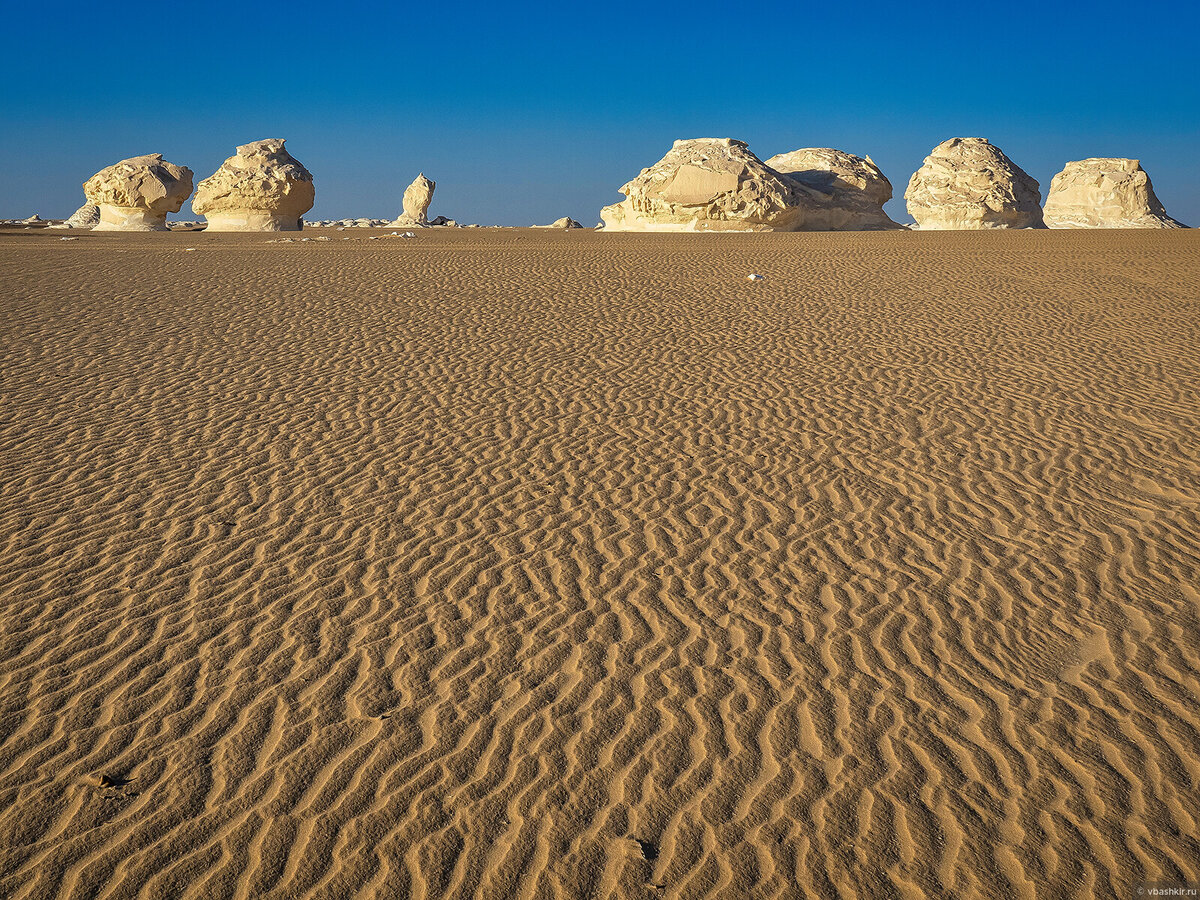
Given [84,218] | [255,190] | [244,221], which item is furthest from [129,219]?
[84,218]

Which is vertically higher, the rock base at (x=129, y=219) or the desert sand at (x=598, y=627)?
the rock base at (x=129, y=219)

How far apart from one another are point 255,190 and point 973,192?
32.4 metres

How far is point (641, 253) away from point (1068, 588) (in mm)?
22059

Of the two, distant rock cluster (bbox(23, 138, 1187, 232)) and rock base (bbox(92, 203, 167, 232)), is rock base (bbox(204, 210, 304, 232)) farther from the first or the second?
rock base (bbox(92, 203, 167, 232))

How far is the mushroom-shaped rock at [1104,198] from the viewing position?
131 feet

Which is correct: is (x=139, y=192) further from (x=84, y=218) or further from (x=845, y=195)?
(x=845, y=195)

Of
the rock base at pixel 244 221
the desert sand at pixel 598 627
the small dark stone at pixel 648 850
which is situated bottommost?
the small dark stone at pixel 648 850

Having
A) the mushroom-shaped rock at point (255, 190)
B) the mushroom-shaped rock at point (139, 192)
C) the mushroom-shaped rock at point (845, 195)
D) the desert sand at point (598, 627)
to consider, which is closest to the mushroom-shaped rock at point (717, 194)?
the mushroom-shaped rock at point (845, 195)

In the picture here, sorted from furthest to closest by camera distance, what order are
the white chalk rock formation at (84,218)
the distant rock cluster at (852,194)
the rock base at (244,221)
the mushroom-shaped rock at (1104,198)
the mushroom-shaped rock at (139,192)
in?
the white chalk rock formation at (84,218) < the mushroom-shaped rock at (1104,198) < the rock base at (244,221) < the mushroom-shaped rock at (139,192) < the distant rock cluster at (852,194)

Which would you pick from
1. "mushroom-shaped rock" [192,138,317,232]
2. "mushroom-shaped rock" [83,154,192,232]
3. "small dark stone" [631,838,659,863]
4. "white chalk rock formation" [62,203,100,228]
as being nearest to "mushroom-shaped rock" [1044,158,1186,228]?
"mushroom-shaped rock" [192,138,317,232]

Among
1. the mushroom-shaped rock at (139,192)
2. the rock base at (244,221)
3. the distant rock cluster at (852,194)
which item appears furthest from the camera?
the rock base at (244,221)

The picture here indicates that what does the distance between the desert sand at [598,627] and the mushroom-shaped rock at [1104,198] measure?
3280cm

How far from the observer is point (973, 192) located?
38219 mm

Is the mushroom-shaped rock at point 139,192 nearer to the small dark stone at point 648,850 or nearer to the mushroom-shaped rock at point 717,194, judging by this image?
the mushroom-shaped rock at point 717,194
